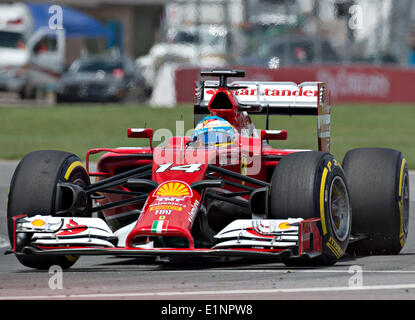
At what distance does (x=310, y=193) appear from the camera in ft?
24.6

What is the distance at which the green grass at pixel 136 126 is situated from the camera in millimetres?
20125

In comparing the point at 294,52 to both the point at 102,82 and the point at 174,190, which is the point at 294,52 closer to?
the point at 102,82

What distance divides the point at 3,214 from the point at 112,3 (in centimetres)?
4000

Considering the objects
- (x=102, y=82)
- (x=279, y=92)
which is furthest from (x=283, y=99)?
(x=102, y=82)

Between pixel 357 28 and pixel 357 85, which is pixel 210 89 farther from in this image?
pixel 357 28

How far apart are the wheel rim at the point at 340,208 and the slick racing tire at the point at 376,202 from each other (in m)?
0.55

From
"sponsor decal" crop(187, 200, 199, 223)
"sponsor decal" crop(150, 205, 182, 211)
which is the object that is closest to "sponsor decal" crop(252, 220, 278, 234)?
"sponsor decal" crop(187, 200, 199, 223)

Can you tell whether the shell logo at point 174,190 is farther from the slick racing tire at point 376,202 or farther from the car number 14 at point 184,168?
the slick racing tire at point 376,202

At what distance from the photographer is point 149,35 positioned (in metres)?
54.1

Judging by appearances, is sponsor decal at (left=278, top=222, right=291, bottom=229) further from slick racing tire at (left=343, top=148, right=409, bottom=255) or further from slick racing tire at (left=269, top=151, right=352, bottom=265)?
slick racing tire at (left=343, top=148, right=409, bottom=255)

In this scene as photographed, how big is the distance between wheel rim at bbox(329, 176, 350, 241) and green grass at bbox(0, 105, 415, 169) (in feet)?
28.4

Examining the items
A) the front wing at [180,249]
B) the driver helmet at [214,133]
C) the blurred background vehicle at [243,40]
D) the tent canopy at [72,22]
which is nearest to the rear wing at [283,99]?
the driver helmet at [214,133]
